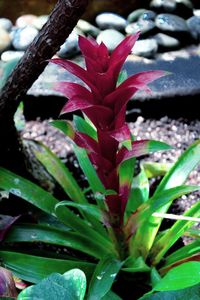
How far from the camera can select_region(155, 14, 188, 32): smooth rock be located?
2.61 meters

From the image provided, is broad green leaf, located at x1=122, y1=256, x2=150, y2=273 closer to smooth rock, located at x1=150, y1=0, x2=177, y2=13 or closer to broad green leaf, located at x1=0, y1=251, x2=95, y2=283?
broad green leaf, located at x1=0, y1=251, x2=95, y2=283

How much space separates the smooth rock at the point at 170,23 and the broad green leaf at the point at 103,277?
1.40m

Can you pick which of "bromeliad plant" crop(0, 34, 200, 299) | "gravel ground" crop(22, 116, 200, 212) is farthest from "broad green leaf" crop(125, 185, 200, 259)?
"gravel ground" crop(22, 116, 200, 212)

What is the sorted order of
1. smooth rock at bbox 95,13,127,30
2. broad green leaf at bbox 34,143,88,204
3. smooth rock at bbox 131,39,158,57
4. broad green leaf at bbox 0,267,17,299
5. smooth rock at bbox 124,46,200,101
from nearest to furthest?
broad green leaf at bbox 0,267,17,299 < broad green leaf at bbox 34,143,88,204 < smooth rock at bbox 124,46,200,101 < smooth rock at bbox 131,39,158,57 < smooth rock at bbox 95,13,127,30

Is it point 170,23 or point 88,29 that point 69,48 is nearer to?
point 88,29

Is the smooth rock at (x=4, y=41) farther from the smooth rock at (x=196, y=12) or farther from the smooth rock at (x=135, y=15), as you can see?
the smooth rock at (x=196, y=12)

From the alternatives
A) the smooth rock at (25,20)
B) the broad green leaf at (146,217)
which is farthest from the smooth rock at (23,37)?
the broad green leaf at (146,217)

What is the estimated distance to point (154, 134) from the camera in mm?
2182

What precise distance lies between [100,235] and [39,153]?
313 mm

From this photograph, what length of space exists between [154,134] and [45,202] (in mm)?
717

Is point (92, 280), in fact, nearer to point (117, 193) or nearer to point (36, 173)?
point (117, 193)

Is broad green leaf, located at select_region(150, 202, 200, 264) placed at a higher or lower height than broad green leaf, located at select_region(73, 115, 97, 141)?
lower

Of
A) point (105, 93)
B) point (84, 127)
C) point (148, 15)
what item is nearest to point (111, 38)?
Answer: point (148, 15)

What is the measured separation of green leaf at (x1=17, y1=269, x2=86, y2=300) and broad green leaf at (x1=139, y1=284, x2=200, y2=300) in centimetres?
16
